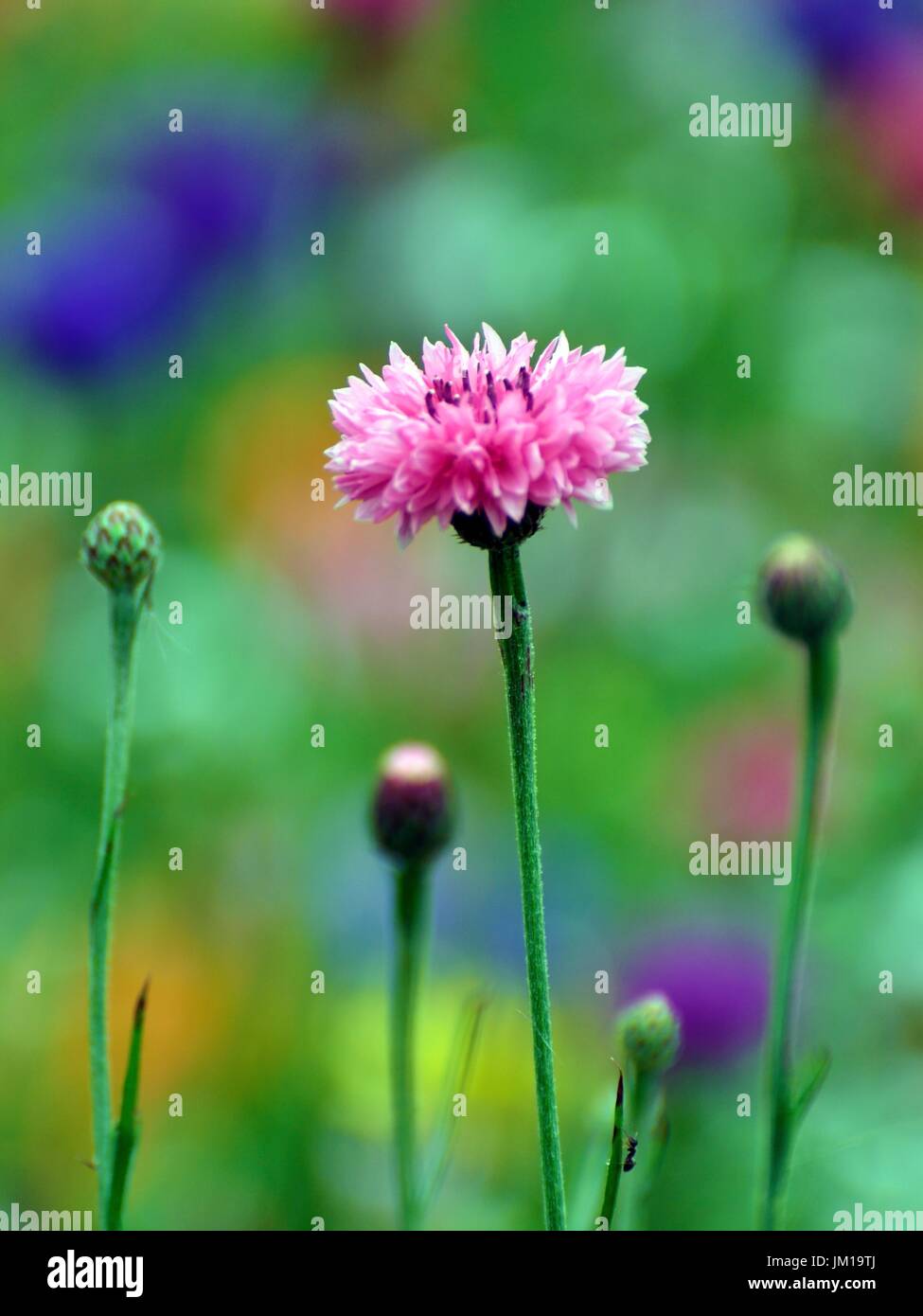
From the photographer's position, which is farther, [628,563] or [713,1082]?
[628,563]

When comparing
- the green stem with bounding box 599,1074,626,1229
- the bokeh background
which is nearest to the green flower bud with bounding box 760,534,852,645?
the green stem with bounding box 599,1074,626,1229

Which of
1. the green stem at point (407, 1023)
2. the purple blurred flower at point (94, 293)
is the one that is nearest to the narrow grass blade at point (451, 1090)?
the green stem at point (407, 1023)

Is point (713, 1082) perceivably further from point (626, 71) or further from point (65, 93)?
point (65, 93)

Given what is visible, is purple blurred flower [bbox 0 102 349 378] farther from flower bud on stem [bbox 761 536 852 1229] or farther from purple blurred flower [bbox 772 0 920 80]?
flower bud on stem [bbox 761 536 852 1229]

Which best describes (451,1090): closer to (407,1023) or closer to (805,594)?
(407,1023)

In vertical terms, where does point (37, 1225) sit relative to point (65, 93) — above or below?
below

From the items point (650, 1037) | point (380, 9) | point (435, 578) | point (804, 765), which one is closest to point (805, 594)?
point (804, 765)

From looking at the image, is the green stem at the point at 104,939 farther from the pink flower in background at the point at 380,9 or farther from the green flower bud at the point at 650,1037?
the pink flower in background at the point at 380,9

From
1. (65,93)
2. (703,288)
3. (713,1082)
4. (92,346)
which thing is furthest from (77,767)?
(65,93)

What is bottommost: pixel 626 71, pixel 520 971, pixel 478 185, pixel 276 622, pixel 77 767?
pixel 520 971
